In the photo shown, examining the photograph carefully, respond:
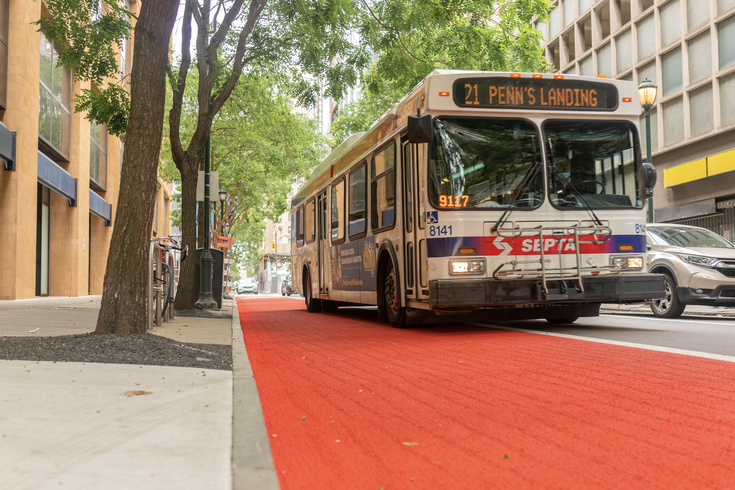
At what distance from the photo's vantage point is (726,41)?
21562 mm

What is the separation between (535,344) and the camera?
7.68m

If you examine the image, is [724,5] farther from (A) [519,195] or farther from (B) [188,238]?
(B) [188,238]

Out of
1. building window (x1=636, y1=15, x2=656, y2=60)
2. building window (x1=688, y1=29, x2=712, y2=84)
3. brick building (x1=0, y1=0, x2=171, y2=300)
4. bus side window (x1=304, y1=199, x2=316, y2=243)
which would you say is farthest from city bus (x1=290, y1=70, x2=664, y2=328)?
building window (x1=636, y1=15, x2=656, y2=60)

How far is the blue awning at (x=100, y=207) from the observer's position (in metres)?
29.1

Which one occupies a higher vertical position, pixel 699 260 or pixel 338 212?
pixel 338 212

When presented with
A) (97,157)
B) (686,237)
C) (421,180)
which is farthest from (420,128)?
(97,157)

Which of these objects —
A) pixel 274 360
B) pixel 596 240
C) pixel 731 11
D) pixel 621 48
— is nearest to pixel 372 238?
pixel 596 240

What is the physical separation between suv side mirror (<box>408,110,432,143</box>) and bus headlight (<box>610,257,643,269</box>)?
116 inches

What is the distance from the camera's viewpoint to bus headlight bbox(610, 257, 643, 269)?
29.7 feet

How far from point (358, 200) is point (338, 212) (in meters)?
1.68

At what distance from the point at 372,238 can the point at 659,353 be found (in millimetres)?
5475

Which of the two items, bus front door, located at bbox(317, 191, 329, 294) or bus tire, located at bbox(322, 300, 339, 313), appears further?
bus tire, located at bbox(322, 300, 339, 313)

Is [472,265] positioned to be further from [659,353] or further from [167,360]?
[167,360]

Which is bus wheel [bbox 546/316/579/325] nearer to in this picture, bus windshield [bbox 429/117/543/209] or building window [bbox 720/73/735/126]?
bus windshield [bbox 429/117/543/209]
